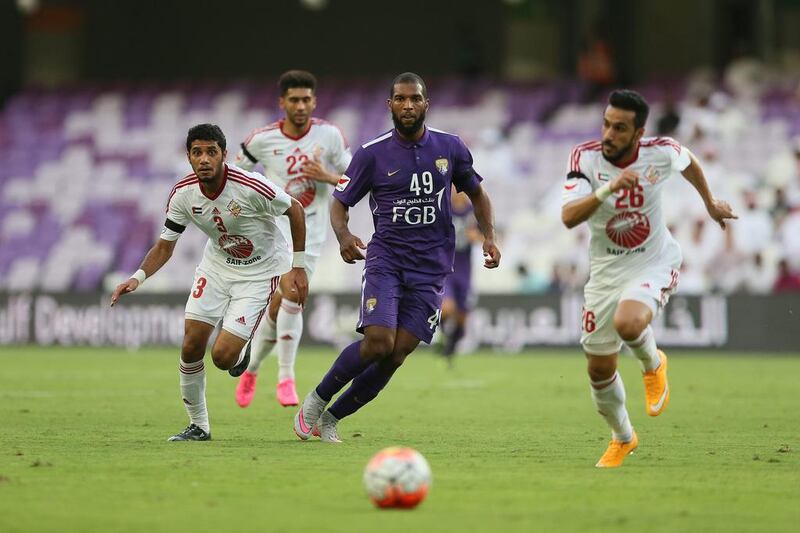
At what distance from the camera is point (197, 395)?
9.84 m

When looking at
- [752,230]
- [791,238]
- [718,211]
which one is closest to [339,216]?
[718,211]

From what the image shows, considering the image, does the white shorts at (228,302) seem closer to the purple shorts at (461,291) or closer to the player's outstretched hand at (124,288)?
the player's outstretched hand at (124,288)

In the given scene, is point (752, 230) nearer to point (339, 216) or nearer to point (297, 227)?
point (297, 227)

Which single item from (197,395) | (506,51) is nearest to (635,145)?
(197,395)

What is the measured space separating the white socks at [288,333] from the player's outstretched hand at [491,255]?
3.42 m

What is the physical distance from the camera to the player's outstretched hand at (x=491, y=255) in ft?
29.7

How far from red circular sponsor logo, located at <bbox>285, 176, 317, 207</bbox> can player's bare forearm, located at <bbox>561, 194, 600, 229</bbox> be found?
4574 millimetres

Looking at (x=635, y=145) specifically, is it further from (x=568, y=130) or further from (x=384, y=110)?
(x=384, y=110)

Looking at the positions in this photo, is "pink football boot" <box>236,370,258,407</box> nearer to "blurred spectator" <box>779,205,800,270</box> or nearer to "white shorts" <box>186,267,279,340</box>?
"white shorts" <box>186,267,279,340</box>

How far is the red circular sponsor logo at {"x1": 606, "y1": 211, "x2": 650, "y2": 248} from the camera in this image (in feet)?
28.0

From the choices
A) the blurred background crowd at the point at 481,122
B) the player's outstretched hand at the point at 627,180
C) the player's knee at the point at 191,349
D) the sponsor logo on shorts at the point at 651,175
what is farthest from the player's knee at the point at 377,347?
the blurred background crowd at the point at 481,122

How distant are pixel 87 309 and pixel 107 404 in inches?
469

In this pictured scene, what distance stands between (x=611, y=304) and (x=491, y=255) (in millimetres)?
961

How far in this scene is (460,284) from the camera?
19203 mm
